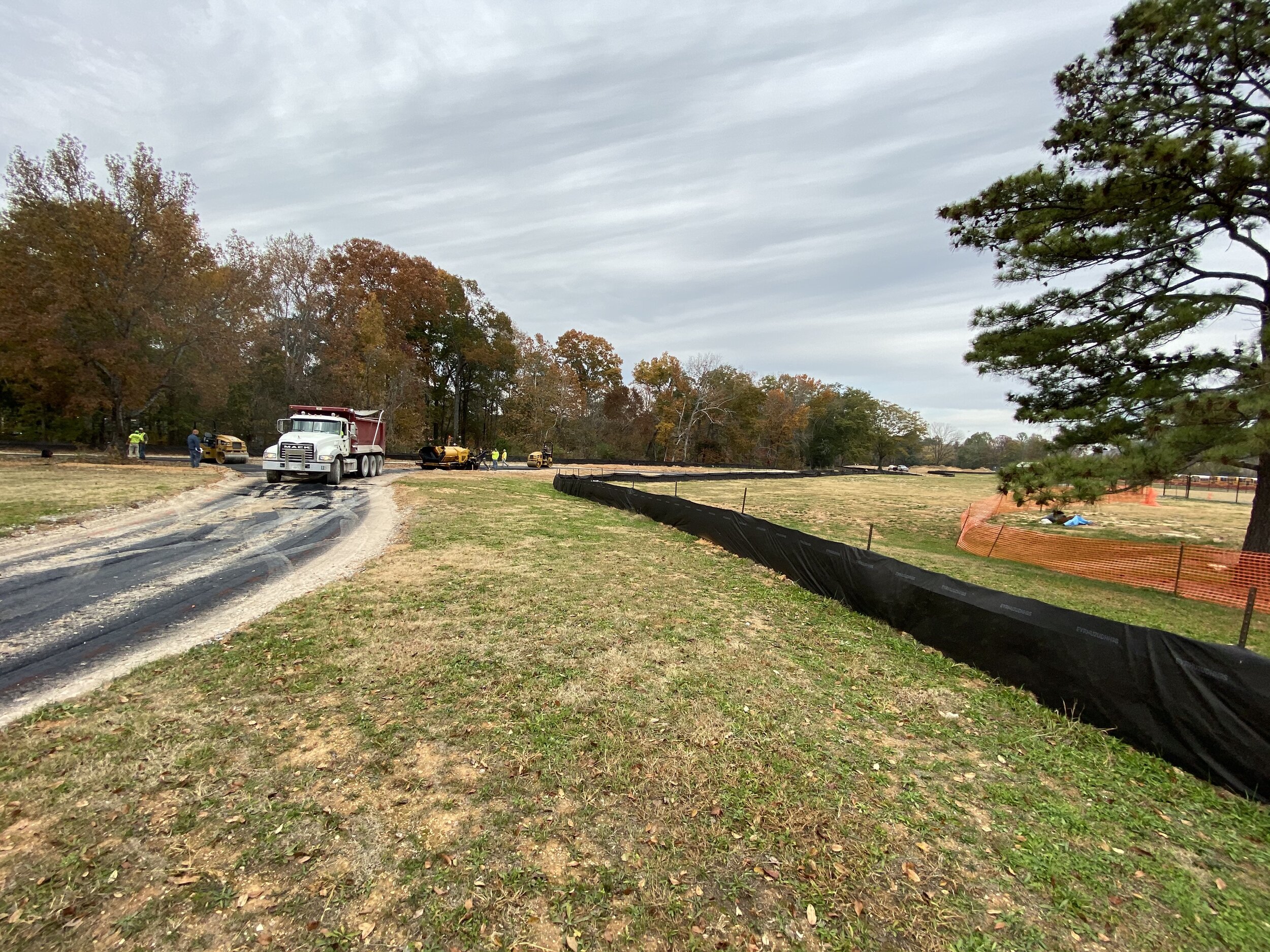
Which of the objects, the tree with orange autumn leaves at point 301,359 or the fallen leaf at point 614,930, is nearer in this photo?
the fallen leaf at point 614,930

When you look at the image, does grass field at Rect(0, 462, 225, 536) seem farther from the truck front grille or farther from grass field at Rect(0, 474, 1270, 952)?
grass field at Rect(0, 474, 1270, 952)

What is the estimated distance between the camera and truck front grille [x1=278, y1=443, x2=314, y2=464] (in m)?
17.0

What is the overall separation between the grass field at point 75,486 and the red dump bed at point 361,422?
13.1 feet

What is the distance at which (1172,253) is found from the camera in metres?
10.5

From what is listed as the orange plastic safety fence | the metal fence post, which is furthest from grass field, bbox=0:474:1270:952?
the metal fence post

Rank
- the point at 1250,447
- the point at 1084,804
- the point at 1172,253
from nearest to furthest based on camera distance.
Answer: the point at 1084,804, the point at 1250,447, the point at 1172,253

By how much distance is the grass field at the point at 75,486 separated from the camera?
9914 mm

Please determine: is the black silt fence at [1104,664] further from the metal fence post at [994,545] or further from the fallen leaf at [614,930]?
the metal fence post at [994,545]

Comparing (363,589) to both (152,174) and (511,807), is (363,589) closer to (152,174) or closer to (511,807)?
(511,807)

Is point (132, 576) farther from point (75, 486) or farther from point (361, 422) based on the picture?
point (361, 422)

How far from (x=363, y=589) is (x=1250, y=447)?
44.8 feet

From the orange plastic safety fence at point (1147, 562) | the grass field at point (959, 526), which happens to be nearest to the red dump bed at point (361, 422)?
the grass field at point (959, 526)

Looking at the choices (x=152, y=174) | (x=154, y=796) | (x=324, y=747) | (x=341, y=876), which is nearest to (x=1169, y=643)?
(x=341, y=876)

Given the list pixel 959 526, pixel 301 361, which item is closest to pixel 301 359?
pixel 301 361
